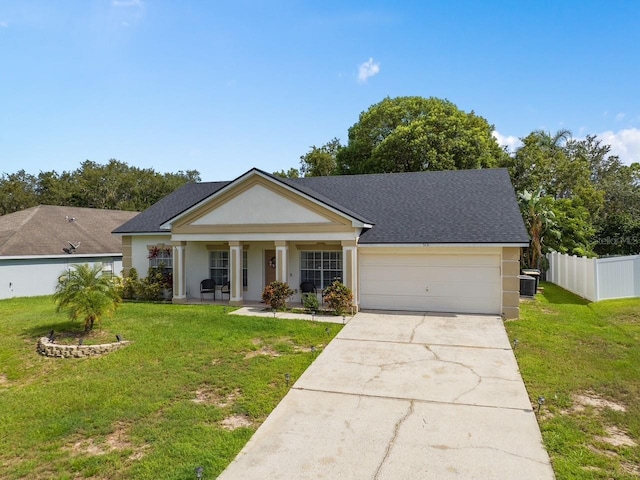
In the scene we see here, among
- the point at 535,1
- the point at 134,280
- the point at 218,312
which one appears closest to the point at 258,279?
the point at 218,312

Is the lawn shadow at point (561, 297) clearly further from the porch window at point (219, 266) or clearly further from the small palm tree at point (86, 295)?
the small palm tree at point (86, 295)

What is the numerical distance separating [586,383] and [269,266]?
37.4ft

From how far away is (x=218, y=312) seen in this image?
13.6 m

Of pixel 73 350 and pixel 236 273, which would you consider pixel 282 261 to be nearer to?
pixel 236 273

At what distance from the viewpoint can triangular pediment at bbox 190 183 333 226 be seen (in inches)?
565

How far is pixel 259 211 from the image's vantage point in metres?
14.9

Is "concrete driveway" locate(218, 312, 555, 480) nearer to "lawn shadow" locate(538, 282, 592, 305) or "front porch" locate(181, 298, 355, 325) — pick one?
"front porch" locate(181, 298, 355, 325)

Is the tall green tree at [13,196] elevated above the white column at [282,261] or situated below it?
above

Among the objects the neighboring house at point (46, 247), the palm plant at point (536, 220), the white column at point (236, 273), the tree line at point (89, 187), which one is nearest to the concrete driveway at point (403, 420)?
the white column at point (236, 273)

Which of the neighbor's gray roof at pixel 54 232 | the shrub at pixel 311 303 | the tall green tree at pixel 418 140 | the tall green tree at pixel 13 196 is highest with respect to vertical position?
the tall green tree at pixel 418 140

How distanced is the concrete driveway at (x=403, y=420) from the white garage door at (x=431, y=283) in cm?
360

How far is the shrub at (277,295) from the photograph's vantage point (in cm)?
1397

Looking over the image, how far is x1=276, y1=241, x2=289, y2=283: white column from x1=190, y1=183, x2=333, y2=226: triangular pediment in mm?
849

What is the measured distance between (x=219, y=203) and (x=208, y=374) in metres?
8.59
